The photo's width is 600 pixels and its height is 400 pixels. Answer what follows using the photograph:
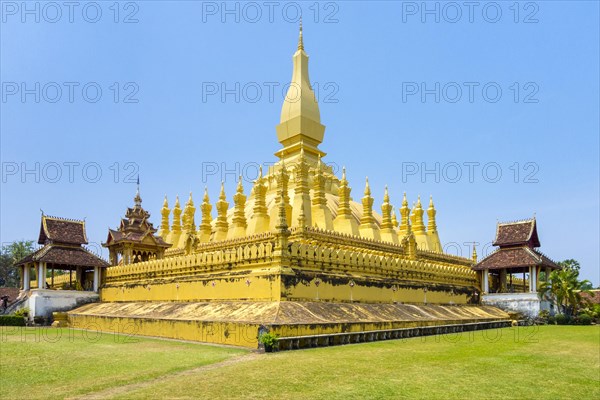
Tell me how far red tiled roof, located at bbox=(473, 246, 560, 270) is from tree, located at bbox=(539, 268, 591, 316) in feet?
3.45

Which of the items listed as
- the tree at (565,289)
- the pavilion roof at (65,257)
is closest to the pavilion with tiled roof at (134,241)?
the pavilion roof at (65,257)

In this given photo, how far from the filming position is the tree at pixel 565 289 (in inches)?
1019

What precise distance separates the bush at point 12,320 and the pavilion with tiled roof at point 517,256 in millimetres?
23610

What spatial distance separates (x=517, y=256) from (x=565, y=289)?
2.89 metres

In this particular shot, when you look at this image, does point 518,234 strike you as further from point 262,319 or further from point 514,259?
point 262,319

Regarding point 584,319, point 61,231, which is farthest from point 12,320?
point 584,319

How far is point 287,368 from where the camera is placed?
34.5ft

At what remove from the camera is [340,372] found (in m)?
10.1

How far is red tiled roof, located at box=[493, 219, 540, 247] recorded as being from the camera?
27.8 m

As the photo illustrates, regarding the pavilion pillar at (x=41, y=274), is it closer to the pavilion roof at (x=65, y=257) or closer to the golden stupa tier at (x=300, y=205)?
the pavilion roof at (x=65, y=257)

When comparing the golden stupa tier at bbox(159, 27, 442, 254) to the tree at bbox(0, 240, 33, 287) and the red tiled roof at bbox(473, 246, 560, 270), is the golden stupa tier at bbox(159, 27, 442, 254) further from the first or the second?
the tree at bbox(0, 240, 33, 287)

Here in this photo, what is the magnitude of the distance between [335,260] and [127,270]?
1244cm

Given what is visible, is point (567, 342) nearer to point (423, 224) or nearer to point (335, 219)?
point (335, 219)

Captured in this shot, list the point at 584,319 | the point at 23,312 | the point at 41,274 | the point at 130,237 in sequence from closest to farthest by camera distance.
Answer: the point at 23,312 → the point at 584,319 → the point at 41,274 → the point at 130,237
